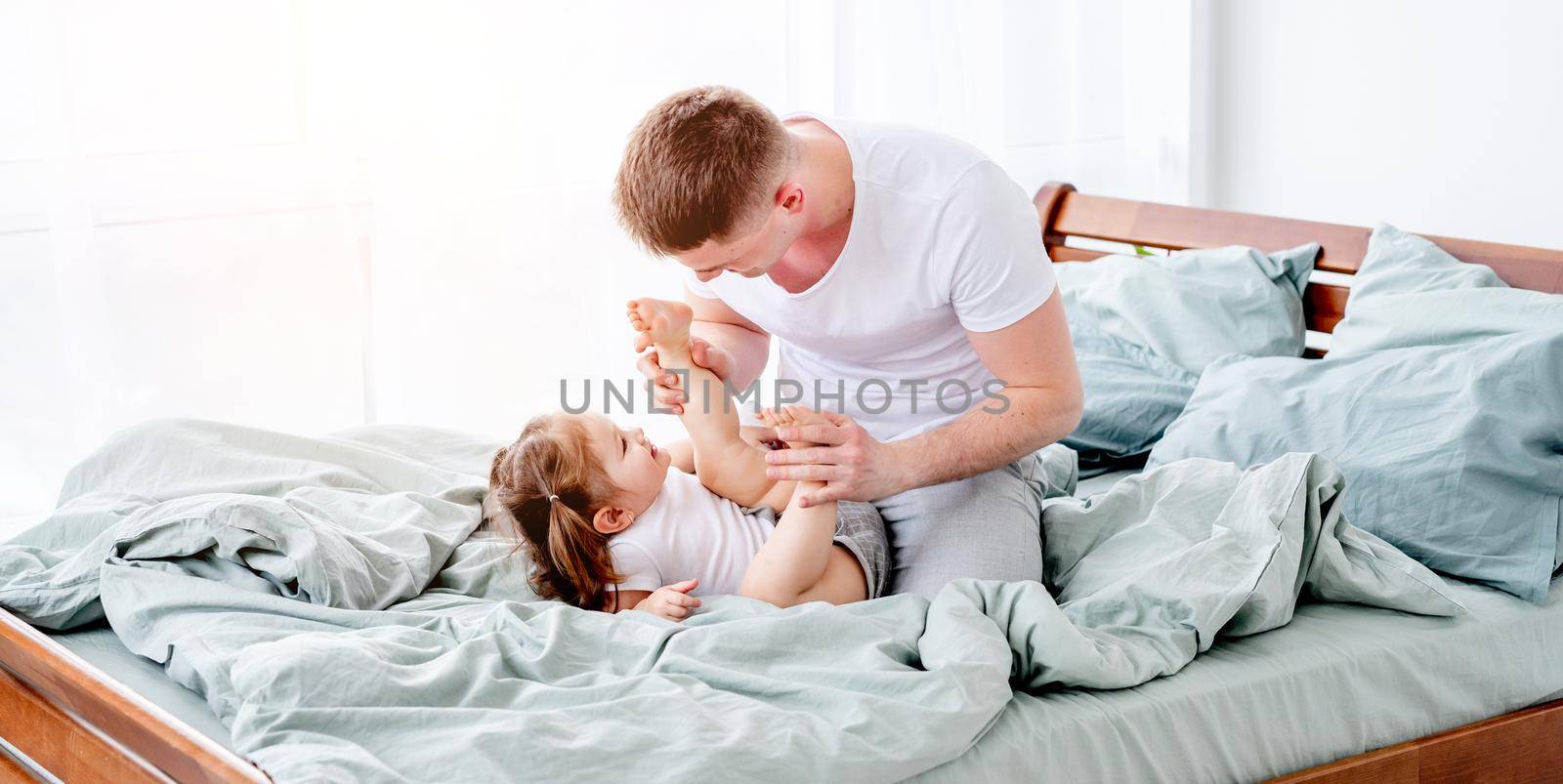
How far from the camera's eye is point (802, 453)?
160 centimetres

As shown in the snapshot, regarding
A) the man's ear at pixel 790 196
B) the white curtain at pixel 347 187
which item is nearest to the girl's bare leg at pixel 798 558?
the man's ear at pixel 790 196

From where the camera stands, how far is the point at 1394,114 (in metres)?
3.24

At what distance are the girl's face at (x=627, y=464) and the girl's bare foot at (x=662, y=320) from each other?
4.9 inches

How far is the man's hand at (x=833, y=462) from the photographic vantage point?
1.60 metres

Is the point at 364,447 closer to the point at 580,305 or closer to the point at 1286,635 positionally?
the point at 580,305

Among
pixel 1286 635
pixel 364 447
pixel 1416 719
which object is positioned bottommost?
pixel 1416 719

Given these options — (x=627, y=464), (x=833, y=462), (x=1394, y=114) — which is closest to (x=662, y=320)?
(x=627, y=464)

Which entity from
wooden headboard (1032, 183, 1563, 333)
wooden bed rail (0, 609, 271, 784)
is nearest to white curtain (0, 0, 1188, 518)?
wooden headboard (1032, 183, 1563, 333)

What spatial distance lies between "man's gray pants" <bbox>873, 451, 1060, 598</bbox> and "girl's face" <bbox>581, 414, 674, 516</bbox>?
298mm

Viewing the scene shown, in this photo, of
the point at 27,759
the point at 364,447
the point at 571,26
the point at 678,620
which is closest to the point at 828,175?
the point at 678,620

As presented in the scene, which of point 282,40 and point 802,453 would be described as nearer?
point 802,453

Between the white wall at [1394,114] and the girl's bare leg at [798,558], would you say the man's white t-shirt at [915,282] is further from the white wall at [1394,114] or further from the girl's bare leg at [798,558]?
the white wall at [1394,114]

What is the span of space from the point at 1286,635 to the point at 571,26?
77.7 inches

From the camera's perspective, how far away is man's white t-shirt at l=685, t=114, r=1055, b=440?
1.69 m
